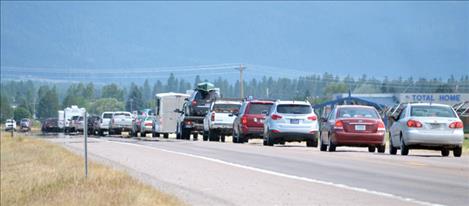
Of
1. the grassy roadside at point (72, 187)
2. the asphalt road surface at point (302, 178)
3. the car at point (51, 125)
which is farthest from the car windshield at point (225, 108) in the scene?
the car at point (51, 125)

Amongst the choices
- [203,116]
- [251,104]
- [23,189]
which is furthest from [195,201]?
[203,116]

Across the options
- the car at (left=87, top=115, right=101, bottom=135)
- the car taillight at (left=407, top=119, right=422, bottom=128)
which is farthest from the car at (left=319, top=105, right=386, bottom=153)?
the car at (left=87, top=115, right=101, bottom=135)

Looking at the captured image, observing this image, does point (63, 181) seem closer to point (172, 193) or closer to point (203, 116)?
point (172, 193)

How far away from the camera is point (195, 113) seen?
55.0 metres

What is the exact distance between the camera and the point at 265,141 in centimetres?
3934

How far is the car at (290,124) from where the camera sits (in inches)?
1487

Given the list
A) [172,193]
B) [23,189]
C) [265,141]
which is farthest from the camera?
[265,141]

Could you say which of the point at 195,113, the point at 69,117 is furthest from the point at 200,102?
the point at 69,117

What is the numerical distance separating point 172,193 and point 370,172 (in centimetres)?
619

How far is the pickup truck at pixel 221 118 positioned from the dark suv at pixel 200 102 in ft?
16.5

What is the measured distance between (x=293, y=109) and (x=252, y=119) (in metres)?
4.26

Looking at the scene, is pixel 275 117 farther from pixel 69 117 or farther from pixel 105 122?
pixel 69 117

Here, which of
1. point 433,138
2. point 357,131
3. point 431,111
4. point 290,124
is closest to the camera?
point 433,138

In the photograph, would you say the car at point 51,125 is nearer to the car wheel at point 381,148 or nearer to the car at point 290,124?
the car at point 290,124
